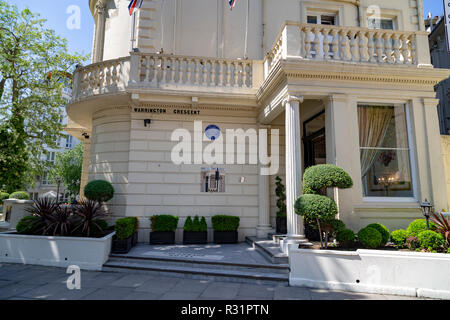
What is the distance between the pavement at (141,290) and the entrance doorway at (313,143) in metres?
5.27

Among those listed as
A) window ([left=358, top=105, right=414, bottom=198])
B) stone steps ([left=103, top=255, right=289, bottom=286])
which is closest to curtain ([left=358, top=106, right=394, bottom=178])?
window ([left=358, top=105, right=414, bottom=198])

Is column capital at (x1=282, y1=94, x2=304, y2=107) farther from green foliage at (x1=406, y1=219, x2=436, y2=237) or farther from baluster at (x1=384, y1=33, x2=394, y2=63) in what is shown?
green foliage at (x1=406, y1=219, x2=436, y2=237)

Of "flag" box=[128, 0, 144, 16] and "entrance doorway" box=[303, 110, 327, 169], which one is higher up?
"flag" box=[128, 0, 144, 16]

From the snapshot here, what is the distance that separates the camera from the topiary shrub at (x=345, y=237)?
5.89m

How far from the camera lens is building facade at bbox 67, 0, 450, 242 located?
6934mm

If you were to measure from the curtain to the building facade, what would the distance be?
3cm

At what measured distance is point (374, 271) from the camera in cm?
522

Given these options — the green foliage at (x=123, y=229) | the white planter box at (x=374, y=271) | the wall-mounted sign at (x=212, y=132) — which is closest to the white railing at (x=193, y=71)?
the wall-mounted sign at (x=212, y=132)

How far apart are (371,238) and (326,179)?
1.63 m

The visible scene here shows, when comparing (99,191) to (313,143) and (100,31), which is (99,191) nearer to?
(313,143)

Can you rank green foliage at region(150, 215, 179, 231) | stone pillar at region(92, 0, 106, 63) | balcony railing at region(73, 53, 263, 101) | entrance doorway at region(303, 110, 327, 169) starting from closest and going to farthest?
1. green foliage at region(150, 215, 179, 231)
2. balcony railing at region(73, 53, 263, 101)
3. entrance doorway at region(303, 110, 327, 169)
4. stone pillar at region(92, 0, 106, 63)

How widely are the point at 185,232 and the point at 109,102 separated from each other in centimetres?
542
